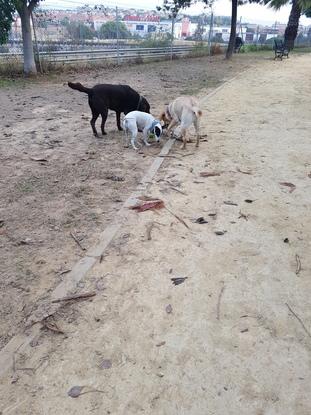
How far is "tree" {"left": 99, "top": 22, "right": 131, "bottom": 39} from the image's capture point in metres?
17.3

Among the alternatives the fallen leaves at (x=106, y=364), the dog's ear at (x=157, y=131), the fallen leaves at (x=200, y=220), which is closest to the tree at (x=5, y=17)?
the dog's ear at (x=157, y=131)

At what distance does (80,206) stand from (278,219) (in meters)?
2.40

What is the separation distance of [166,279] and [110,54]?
54.6 feet

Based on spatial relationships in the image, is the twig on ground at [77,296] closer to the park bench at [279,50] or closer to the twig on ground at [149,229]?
the twig on ground at [149,229]

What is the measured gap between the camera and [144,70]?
16.8m

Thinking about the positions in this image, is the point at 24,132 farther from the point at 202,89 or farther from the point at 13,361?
the point at 202,89

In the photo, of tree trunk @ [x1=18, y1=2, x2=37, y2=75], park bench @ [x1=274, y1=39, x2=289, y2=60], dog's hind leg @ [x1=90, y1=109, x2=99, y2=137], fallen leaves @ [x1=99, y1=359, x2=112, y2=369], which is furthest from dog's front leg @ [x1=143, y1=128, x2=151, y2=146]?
park bench @ [x1=274, y1=39, x2=289, y2=60]

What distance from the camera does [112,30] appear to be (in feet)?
57.9

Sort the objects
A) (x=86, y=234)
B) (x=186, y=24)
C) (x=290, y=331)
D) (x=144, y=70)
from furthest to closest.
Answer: (x=186, y=24) < (x=144, y=70) < (x=86, y=234) < (x=290, y=331)

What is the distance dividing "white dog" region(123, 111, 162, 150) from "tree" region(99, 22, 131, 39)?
41.3ft

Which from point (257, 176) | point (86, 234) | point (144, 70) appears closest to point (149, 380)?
point (86, 234)

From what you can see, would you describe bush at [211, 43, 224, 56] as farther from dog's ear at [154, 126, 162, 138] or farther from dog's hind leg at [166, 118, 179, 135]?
dog's ear at [154, 126, 162, 138]

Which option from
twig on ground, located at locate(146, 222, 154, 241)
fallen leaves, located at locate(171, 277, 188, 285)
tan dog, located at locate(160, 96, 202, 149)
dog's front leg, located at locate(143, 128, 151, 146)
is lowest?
fallen leaves, located at locate(171, 277, 188, 285)

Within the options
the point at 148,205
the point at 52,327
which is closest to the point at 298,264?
the point at 148,205
